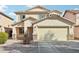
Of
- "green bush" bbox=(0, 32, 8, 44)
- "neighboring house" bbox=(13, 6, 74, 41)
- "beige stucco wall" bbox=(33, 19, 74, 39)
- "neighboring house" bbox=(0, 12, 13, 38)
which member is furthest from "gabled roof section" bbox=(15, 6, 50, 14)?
"green bush" bbox=(0, 32, 8, 44)

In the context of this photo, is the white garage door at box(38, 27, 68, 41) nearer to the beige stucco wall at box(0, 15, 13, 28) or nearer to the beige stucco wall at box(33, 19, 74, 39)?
the beige stucco wall at box(33, 19, 74, 39)

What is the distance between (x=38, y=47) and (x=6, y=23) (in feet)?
3.62

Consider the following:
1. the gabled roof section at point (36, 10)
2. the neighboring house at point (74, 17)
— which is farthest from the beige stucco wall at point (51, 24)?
the gabled roof section at point (36, 10)

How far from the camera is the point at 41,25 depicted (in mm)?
7578

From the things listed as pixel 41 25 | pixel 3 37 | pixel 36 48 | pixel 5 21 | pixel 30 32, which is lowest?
pixel 36 48

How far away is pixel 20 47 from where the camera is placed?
764 cm

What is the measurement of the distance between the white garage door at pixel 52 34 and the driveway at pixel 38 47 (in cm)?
14

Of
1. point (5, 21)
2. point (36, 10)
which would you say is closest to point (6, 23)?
point (5, 21)

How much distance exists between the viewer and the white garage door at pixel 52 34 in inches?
301

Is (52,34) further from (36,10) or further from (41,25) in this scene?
(36,10)

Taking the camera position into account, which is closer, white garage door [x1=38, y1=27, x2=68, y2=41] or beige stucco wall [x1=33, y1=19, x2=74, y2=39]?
beige stucco wall [x1=33, y1=19, x2=74, y2=39]

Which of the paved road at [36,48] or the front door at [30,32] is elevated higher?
the front door at [30,32]

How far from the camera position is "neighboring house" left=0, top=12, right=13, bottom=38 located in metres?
7.43

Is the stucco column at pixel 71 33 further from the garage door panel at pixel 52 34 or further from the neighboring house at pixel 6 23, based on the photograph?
the neighboring house at pixel 6 23
